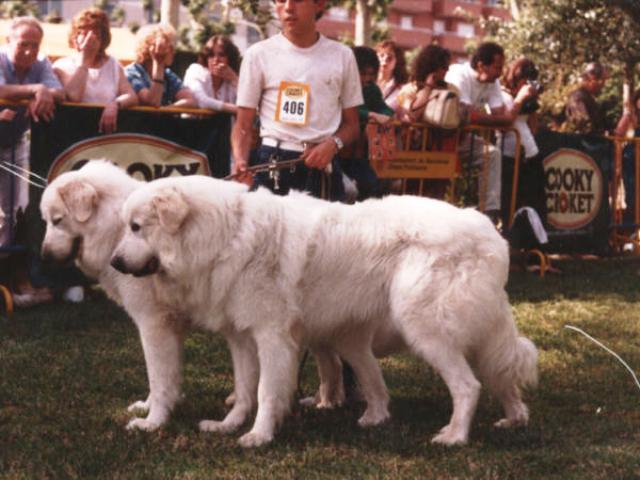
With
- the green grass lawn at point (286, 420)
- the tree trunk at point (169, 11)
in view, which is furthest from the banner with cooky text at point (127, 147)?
the tree trunk at point (169, 11)

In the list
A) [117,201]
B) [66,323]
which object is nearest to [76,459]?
[117,201]

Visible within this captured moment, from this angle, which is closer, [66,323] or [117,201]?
[117,201]

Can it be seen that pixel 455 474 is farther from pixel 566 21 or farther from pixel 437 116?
pixel 566 21

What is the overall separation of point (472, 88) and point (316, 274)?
225 inches

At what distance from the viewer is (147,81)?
8.21 m

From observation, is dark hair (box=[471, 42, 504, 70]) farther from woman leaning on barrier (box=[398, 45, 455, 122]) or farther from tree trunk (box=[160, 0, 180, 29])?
tree trunk (box=[160, 0, 180, 29])

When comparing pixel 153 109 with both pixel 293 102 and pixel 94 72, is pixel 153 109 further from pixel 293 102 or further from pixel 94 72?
pixel 293 102

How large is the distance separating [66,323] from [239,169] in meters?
2.48

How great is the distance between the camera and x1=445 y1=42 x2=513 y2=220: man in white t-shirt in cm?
954

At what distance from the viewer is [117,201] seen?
492cm

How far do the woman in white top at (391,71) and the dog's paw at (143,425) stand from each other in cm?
547

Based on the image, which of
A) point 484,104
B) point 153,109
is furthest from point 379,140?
point 484,104

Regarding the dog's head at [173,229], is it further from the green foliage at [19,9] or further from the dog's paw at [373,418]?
the green foliage at [19,9]

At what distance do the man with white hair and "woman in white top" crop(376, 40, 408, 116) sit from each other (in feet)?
11.1
